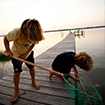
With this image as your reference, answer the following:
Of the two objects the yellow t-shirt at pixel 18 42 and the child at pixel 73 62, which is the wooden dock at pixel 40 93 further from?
the yellow t-shirt at pixel 18 42

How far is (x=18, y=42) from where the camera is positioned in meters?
1.41

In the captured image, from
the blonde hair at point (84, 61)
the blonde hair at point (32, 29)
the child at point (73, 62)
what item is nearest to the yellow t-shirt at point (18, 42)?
the blonde hair at point (32, 29)

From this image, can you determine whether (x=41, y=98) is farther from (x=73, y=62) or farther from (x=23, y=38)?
(x=23, y=38)

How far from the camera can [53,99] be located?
143 cm

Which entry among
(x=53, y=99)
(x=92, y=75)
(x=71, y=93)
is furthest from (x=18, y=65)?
(x=92, y=75)

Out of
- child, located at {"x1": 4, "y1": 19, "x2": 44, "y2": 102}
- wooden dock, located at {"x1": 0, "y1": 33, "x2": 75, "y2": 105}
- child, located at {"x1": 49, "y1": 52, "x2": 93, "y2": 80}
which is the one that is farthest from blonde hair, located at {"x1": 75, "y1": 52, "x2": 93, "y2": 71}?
child, located at {"x1": 4, "y1": 19, "x2": 44, "y2": 102}

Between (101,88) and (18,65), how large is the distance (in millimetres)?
2137

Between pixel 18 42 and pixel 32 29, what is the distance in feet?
1.47

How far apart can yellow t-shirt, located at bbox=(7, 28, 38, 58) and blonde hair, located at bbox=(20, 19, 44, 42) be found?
0.14 meters

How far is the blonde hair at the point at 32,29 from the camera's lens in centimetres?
113

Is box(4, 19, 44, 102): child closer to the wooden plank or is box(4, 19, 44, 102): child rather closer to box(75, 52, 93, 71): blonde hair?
the wooden plank

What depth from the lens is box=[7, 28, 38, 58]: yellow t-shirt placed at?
1.26m

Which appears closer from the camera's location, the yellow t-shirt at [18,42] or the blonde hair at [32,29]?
the blonde hair at [32,29]

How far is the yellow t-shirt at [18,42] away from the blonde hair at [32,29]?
139mm
